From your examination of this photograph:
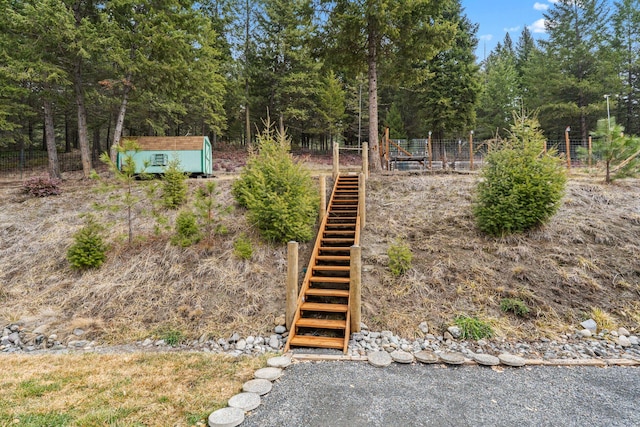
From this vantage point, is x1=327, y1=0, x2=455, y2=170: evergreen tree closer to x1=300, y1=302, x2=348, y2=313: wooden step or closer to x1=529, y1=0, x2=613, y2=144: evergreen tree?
x1=300, y1=302, x2=348, y2=313: wooden step

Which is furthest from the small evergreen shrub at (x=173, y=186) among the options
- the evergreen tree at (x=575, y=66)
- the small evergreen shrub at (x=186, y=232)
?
the evergreen tree at (x=575, y=66)

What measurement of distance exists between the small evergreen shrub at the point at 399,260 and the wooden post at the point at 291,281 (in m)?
1.82

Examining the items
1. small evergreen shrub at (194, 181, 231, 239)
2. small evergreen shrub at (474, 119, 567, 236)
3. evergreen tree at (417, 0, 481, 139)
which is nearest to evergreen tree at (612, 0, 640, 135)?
evergreen tree at (417, 0, 481, 139)

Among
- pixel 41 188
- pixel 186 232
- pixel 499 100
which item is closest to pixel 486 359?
A: pixel 186 232

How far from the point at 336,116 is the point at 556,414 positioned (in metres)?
22.0

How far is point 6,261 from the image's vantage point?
6445 millimetres

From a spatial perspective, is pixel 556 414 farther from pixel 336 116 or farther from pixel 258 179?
pixel 336 116

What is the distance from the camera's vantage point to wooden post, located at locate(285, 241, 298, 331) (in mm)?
4283

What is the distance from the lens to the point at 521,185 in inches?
209

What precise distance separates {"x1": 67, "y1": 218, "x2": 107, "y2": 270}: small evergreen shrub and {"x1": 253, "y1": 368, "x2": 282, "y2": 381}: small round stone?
4.44 meters

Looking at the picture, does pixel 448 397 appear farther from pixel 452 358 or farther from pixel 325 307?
pixel 325 307

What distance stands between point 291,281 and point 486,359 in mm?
2549

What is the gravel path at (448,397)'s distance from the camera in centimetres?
257

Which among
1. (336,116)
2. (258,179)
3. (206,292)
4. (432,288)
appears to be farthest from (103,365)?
(336,116)
